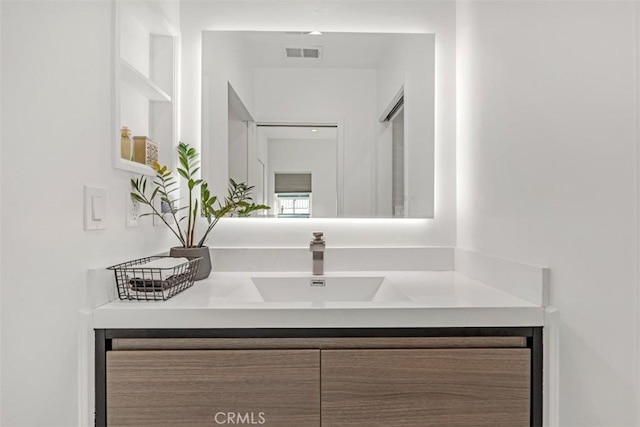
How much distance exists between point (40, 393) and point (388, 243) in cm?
127

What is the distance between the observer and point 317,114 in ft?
5.59

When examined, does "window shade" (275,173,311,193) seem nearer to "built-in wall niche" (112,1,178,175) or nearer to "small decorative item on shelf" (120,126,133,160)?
"built-in wall niche" (112,1,178,175)

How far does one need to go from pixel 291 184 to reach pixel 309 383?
899 mm

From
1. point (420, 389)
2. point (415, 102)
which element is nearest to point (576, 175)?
point (420, 389)

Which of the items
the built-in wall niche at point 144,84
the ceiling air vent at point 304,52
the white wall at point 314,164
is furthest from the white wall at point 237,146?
the ceiling air vent at point 304,52

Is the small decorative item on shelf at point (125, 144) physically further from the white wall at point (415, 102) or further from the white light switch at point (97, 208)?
the white wall at point (415, 102)

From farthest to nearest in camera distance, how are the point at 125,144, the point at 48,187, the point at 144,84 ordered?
1. the point at 144,84
2. the point at 125,144
3. the point at 48,187

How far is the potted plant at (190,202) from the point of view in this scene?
1387 mm

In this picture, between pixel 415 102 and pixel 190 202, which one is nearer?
pixel 190 202

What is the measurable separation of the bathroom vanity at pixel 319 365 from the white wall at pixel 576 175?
15 centimetres

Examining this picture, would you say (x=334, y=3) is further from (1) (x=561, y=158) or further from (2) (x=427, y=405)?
(2) (x=427, y=405)

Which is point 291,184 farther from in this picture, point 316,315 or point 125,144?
point 316,315

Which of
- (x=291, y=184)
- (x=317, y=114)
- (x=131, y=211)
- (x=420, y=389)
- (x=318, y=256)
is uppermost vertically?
(x=317, y=114)

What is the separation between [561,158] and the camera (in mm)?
975
